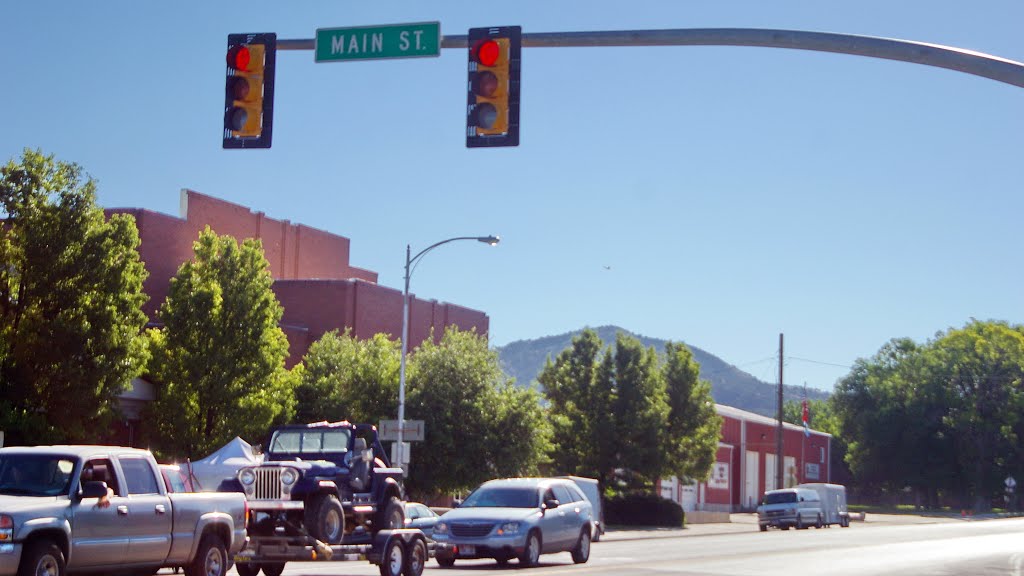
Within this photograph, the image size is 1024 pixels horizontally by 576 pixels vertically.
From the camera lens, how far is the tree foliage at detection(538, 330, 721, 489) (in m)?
54.7

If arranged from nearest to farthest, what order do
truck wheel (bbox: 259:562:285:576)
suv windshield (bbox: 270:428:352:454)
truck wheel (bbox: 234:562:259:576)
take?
truck wheel (bbox: 259:562:285:576)
truck wheel (bbox: 234:562:259:576)
suv windshield (bbox: 270:428:352:454)

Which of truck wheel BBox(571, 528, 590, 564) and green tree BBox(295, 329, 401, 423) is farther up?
green tree BBox(295, 329, 401, 423)

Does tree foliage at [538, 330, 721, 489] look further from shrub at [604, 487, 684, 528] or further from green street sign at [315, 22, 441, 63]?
green street sign at [315, 22, 441, 63]

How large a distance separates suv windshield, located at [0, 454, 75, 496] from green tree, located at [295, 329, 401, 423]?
2706cm

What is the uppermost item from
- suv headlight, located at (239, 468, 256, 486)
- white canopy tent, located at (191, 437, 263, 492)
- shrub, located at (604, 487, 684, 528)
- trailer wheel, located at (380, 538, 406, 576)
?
suv headlight, located at (239, 468, 256, 486)

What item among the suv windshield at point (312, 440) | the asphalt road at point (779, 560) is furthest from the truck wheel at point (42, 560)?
the asphalt road at point (779, 560)

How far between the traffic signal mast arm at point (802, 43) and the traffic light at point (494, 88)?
22 cm

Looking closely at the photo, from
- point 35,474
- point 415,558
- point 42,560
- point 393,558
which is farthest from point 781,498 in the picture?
point 42,560

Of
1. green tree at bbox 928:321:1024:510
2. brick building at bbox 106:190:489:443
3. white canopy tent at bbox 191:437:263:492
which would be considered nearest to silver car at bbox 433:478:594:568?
white canopy tent at bbox 191:437:263:492

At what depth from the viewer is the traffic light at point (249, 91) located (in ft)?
42.1

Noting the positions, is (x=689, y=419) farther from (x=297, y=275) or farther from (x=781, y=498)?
(x=297, y=275)

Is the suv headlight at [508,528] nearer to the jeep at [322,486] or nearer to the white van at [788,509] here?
the jeep at [322,486]

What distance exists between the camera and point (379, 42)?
500 inches

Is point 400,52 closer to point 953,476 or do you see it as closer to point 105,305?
point 105,305
